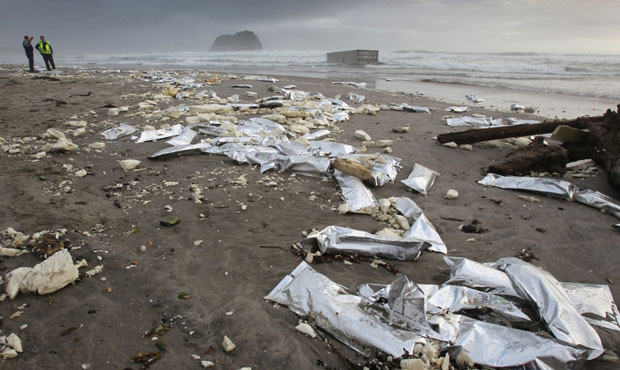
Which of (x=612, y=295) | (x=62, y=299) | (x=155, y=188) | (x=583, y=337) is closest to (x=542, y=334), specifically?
(x=583, y=337)

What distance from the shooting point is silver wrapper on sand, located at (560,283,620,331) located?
67.7 inches

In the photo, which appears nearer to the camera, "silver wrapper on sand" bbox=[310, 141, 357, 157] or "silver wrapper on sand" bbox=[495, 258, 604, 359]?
"silver wrapper on sand" bbox=[495, 258, 604, 359]

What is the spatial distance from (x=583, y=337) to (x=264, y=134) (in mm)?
4168

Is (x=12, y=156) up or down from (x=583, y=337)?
up

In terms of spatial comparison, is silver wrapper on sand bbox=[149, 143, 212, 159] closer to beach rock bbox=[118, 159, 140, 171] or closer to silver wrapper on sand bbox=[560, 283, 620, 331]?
beach rock bbox=[118, 159, 140, 171]

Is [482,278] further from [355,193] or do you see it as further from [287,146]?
[287,146]

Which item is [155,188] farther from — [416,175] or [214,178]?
[416,175]

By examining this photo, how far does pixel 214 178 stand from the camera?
3426 millimetres

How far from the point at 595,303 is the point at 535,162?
2.57 meters

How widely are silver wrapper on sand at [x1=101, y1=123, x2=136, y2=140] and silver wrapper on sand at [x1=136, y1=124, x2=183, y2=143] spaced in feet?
1.05

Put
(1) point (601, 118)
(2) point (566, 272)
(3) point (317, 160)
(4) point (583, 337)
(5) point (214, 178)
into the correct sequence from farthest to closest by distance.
Result: (1) point (601, 118) → (3) point (317, 160) → (5) point (214, 178) → (2) point (566, 272) → (4) point (583, 337)

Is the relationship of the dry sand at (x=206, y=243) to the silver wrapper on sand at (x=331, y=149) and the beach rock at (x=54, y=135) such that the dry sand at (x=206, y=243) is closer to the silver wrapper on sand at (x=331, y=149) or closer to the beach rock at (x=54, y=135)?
Answer: the beach rock at (x=54, y=135)

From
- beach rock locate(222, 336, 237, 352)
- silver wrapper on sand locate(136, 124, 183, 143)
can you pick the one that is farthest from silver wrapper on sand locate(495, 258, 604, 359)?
silver wrapper on sand locate(136, 124, 183, 143)

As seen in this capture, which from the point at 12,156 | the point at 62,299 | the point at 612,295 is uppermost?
the point at 12,156
